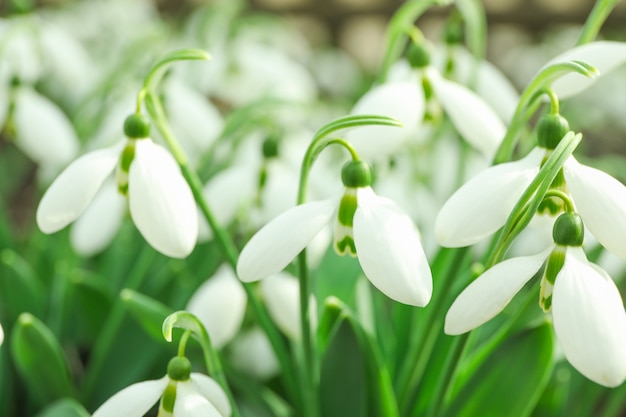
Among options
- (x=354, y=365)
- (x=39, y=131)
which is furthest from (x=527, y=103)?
(x=39, y=131)

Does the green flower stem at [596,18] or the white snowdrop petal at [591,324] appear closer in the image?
the white snowdrop petal at [591,324]

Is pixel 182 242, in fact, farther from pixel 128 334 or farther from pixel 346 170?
pixel 128 334

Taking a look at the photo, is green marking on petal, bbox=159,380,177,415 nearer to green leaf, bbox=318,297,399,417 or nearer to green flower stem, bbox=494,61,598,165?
green leaf, bbox=318,297,399,417

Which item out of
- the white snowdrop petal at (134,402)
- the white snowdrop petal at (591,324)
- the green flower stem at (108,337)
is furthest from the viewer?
the green flower stem at (108,337)

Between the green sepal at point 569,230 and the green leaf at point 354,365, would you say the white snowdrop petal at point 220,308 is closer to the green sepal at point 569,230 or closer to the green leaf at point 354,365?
the green leaf at point 354,365

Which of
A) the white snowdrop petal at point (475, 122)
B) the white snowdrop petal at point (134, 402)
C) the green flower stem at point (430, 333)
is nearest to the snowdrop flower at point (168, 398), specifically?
the white snowdrop petal at point (134, 402)

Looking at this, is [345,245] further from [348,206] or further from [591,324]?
[591,324]
